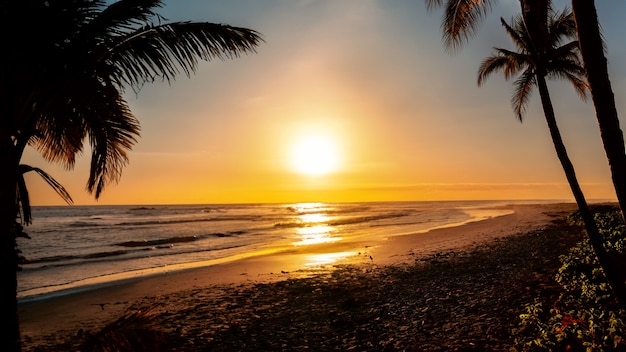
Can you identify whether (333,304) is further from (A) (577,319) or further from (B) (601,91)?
(B) (601,91)

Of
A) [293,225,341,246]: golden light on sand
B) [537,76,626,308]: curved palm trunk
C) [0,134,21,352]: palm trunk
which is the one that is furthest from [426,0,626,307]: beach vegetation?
[293,225,341,246]: golden light on sand

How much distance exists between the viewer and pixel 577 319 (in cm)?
637

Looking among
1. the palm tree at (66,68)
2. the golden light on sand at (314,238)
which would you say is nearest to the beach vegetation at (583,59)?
the palm tree at (66,68)

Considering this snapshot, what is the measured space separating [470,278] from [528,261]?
2.79 metres

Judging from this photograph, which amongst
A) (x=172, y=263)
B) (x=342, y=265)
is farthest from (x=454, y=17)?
(x=172, y=263)

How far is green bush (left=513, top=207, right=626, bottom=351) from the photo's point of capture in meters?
5.51

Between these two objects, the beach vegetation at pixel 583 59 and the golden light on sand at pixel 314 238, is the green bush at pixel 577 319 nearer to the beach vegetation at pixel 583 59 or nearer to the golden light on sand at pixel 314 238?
the beach vegetation at pixel 583 59

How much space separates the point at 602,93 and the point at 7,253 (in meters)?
6.52

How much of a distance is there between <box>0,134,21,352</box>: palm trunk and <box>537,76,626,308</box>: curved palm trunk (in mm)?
7891

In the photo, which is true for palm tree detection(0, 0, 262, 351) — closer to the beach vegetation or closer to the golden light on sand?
the beach vegetation

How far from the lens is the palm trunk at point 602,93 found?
4688mm

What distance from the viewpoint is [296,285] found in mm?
12258

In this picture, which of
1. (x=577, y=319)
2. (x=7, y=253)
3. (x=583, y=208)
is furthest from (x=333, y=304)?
(x=7, y=253)

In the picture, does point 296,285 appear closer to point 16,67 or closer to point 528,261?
point 528,261
